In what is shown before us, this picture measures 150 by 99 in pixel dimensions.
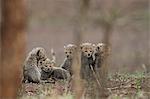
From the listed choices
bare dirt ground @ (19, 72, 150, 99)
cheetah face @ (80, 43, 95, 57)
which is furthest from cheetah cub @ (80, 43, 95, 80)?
bare dirt ground @ (19, 72, 150, 99)

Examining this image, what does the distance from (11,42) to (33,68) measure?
5720 mm

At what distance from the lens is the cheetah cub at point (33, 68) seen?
12102mm

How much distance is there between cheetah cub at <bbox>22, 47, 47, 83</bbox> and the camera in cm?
1210

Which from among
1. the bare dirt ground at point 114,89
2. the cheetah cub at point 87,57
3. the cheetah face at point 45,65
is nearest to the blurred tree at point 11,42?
the bare dirt ground at point 114,89

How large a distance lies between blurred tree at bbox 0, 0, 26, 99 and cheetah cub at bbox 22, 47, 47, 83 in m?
5.18

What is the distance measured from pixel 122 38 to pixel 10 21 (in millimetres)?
15769

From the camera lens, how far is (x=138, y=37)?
71.4 ft

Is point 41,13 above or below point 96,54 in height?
above

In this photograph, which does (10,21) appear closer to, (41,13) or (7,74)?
(7,74)

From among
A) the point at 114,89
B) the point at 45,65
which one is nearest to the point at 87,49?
the point at 45,65

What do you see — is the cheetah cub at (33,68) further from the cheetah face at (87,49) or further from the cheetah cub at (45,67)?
the cheetah face at (87,49)

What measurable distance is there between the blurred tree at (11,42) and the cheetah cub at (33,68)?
204 inches

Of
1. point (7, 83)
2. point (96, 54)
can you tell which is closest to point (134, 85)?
point (96, 54)

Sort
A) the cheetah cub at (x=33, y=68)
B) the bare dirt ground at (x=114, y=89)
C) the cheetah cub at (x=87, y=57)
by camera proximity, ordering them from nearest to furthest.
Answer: the bare dirt ground at (x=114, y=89), the cheetah cub at (x=33, y=68), the cheetah cub at (x=87, y=57)
